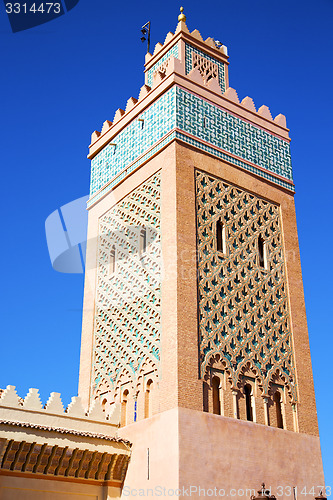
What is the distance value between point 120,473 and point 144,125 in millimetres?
4788

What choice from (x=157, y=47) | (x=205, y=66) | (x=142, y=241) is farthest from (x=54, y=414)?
(x=157, y=47)

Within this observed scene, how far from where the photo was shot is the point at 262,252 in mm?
→ 8469

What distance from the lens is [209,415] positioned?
6.67 meters

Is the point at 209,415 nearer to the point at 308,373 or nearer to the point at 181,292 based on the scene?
the point at 181,292

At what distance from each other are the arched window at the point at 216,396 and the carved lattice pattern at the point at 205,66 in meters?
4.99

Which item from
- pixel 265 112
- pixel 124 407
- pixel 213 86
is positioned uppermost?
pixel 265 112

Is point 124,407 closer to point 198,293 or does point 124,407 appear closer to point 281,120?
point 198,293

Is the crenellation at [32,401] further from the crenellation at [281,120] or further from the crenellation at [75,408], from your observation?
the crenellation at [281,120]

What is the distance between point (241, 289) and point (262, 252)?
2.91 ft

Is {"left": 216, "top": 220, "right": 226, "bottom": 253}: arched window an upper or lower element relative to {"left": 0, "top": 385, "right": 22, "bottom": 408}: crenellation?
upper

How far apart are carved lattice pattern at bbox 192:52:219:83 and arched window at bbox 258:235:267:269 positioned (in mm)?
2931

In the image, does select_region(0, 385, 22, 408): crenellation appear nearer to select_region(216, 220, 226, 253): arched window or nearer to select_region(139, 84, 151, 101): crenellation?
select_region(216, 220, 226, 253): arched window

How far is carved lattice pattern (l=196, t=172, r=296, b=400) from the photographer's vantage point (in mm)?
7301

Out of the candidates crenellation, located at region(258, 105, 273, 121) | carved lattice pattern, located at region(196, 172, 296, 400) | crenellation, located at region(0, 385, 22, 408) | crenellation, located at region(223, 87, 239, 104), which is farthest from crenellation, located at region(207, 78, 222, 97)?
crenellation, located at region(0, 385, 22, 408)
